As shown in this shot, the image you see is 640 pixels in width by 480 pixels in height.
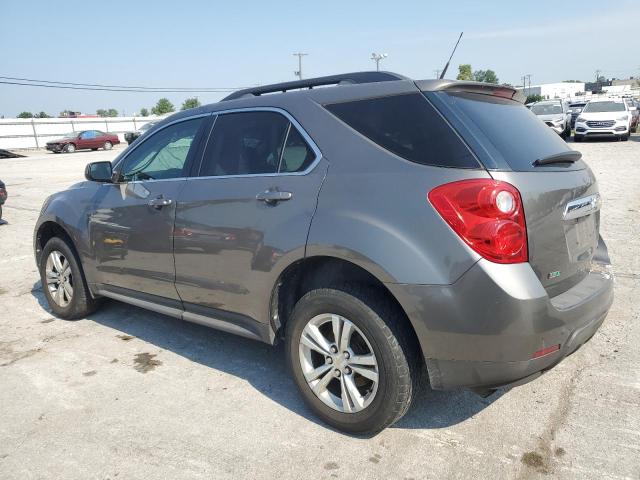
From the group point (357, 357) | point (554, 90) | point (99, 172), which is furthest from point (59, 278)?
point (554, 90)

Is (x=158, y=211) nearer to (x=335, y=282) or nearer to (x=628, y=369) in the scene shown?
(x=335, y=282)

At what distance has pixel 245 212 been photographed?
317 cm

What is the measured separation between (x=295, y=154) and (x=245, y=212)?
45 centimetres

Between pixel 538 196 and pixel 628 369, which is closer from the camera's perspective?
pixel 538 196

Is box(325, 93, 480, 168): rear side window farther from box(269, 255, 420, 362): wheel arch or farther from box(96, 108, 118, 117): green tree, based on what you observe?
box(96, 108, 118, 117): green tree

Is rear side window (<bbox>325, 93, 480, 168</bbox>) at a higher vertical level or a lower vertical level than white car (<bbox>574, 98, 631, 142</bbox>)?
higher

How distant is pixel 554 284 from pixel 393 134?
42.2 inches

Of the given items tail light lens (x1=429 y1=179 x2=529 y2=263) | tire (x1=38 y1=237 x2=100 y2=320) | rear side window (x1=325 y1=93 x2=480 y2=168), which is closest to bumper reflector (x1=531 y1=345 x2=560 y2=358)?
tail light lens (x1=429 y1=179 x2=529 y2=263)

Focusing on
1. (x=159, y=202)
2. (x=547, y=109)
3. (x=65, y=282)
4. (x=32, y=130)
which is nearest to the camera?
(x=159, y=202)

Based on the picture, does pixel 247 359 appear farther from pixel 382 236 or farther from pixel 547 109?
pixel 547 109

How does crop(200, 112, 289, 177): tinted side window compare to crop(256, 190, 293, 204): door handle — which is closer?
crop(256, 190, 293, 204): door handle

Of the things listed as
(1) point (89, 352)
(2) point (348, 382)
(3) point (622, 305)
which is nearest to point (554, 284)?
(2) point (348, 382)

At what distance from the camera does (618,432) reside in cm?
280

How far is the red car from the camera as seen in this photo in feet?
117
